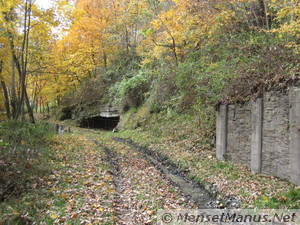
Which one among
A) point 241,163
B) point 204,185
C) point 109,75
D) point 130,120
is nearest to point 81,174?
point 204,185

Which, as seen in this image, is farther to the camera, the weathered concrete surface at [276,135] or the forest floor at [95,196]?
the weathered concrete surface at [276,135]

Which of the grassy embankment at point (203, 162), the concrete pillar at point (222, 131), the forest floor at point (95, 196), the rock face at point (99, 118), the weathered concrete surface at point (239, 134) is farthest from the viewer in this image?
the rock face at point (99, 118)

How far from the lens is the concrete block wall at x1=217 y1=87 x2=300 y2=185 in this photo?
6.15 meters

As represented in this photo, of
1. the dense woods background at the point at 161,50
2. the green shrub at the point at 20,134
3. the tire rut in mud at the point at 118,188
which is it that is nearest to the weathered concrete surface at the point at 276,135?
the dense woods background at the point at 161,50

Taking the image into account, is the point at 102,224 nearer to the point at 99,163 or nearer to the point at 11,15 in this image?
the point at 99,163

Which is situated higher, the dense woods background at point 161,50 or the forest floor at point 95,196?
the dense woods background at point 161,50

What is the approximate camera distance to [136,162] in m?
9.87

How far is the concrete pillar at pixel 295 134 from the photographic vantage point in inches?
235

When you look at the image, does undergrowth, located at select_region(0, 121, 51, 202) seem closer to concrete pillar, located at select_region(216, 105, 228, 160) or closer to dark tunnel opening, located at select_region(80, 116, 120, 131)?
concrete pillar, located at select_region(216, 105, 228, 160)

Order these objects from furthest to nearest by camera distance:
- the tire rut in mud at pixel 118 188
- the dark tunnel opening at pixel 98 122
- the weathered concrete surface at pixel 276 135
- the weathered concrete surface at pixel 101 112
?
the dark tunnel opening at pixel 98 122 < the weathered concrete surface at pixel 101 112 < the weathered concrete surface at pixel 276 135 < the tire rut in mud at pixel 118 188

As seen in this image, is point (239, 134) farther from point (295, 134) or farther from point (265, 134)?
point (295, 134)

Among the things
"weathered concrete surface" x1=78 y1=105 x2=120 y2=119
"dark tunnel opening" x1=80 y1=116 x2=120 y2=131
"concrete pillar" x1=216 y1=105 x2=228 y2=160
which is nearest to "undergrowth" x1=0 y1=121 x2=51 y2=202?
"concrete pillar" x1=216 y1=105 x2=228 y2=160

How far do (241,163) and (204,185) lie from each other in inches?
80.0

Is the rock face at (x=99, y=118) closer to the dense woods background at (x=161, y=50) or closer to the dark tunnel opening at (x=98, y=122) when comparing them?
the dark tunnel opening at (x=98, y=122)
